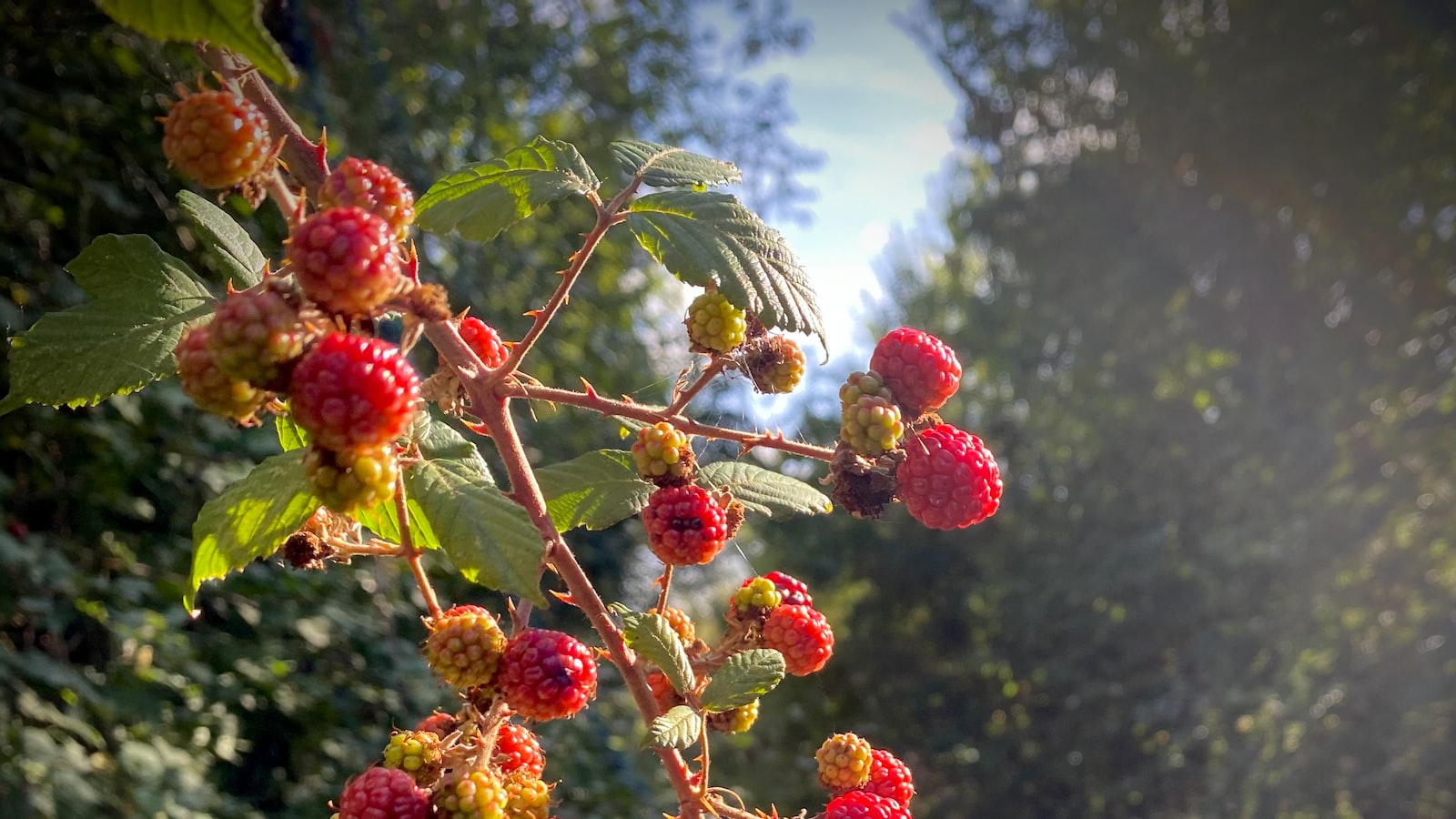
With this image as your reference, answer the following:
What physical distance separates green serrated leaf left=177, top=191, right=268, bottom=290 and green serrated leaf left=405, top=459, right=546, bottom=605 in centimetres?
21

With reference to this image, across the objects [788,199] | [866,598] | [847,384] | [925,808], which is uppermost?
[788,199]

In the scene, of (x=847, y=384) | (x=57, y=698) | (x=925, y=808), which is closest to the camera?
(x=847, y=384)

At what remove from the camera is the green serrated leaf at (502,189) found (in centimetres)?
59

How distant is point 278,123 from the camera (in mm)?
487

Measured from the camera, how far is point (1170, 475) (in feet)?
18.1

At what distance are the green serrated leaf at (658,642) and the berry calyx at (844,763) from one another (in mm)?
169

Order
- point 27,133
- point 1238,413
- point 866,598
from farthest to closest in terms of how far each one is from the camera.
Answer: point 866,598 < point 1238,413 < point 27,133

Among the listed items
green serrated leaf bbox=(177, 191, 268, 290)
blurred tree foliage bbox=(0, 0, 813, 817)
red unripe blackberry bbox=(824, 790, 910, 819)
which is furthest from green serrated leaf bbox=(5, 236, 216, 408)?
blurred tree foliage bbox=(0, 0, 813, 817)

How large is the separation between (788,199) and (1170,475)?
281cm

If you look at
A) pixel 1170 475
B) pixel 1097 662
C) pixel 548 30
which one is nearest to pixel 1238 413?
pixel 1170 475

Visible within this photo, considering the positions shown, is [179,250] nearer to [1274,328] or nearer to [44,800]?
[44,800]

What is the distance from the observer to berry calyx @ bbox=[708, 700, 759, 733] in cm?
63

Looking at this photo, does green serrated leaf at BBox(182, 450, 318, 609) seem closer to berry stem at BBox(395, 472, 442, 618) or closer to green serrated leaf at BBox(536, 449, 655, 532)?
berry stem at BBox(395, 472, 442, 618)

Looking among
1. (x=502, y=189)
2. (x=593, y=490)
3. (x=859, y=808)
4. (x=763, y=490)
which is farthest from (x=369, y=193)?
(x=859, y=808)
